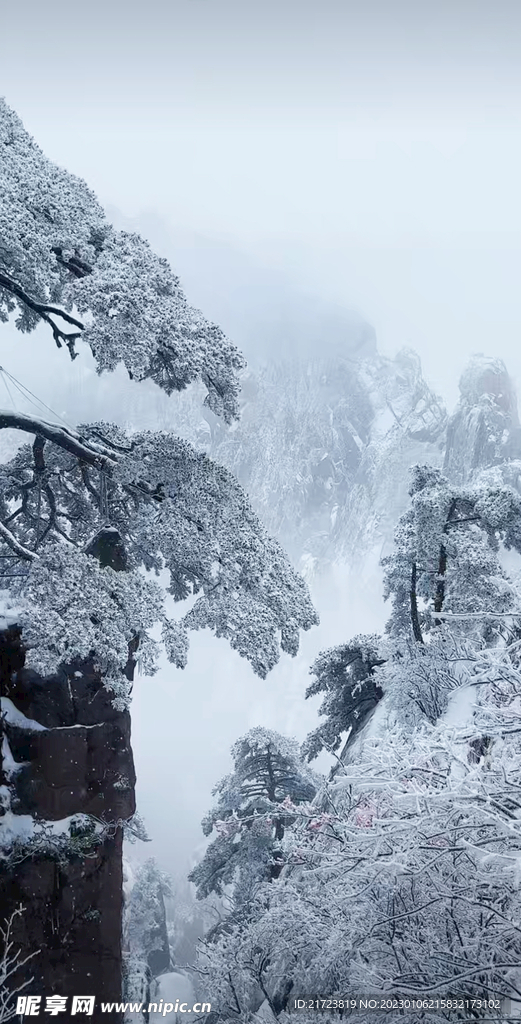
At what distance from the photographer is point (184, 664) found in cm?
611

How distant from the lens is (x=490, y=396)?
4197 cm

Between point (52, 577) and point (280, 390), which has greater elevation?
point (280, 390)

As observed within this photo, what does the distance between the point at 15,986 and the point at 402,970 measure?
3.74 meters

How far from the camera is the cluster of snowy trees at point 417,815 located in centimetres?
349

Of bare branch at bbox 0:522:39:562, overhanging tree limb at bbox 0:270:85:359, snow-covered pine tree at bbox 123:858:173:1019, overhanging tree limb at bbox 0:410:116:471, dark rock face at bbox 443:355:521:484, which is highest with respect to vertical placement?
dark rock face at bbox 443:355:521:484

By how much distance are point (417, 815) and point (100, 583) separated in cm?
331

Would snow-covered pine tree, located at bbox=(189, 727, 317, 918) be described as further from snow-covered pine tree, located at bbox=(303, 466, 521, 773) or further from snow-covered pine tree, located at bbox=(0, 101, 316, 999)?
snow-covered pine tree, located at bbox=(0, 101, 316, 999)

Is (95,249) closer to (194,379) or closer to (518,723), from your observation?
(194,379)

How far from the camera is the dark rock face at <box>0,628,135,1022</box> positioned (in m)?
5.99

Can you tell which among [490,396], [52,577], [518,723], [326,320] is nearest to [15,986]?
[52,577]

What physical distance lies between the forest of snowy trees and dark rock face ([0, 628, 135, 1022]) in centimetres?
2

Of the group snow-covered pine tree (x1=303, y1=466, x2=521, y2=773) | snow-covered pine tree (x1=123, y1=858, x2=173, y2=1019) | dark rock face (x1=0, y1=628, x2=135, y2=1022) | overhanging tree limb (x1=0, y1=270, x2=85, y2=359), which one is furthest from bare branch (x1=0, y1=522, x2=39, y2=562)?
snow-covered pine tree (x1=123, y1=858, x2=173, y2=1019)

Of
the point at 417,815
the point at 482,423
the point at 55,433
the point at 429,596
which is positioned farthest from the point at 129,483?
the point at 482,423

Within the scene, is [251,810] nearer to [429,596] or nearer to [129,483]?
[429,596]
